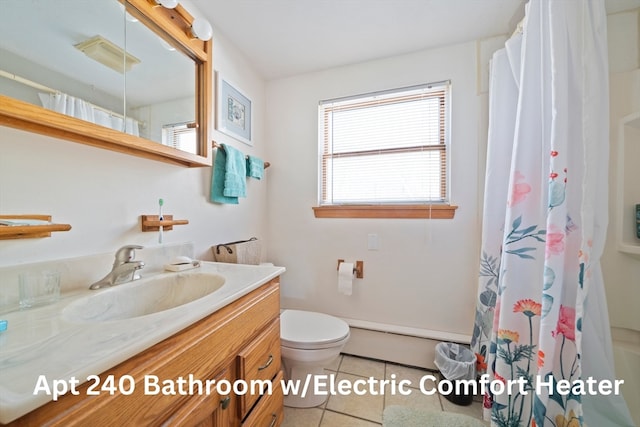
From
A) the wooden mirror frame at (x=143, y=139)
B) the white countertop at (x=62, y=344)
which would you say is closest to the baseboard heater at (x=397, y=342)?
the white countertop at (x=62, y=344)

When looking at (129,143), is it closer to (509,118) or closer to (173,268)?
(173,268)

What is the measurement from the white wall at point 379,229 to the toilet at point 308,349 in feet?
1.36

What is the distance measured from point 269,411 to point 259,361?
10.3 inches

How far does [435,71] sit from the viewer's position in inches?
64.3

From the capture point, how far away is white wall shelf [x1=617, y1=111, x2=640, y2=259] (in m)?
1.22

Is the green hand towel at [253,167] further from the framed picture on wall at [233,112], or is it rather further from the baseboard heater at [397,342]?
the baseboard heater at [397,342]

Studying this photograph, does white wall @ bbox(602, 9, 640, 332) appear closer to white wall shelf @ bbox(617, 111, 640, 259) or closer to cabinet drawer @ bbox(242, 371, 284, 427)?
white wall shelf @ bbox(617, 111, 640, 259)

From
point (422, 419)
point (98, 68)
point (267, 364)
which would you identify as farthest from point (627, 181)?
point (98, 68)

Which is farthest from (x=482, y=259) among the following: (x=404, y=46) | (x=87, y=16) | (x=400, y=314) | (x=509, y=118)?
(x=87, y=16)

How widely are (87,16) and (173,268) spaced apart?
3.16 feet

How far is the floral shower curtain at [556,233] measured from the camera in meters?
0.89

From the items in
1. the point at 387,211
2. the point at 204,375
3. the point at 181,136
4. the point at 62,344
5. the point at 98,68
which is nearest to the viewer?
the point at 62,344

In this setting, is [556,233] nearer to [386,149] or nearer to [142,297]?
[386,149]

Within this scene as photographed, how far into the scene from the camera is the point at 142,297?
0.90 metres
